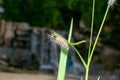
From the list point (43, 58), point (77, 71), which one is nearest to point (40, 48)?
point (43, 58)

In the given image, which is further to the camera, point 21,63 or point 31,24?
point 31,24

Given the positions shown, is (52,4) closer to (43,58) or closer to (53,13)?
(53,13)

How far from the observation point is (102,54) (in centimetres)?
1623

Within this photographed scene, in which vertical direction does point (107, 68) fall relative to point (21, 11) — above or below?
below

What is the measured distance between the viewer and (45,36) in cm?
1537

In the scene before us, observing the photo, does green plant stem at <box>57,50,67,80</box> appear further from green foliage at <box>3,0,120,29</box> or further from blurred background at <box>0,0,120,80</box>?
green foliage at <box>3,0,120,29</box>

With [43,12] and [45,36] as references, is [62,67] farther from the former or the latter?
[43,12]

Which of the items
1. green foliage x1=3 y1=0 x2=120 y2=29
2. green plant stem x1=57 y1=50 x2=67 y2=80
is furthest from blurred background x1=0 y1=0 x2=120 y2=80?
green plant stem x1=57 y1=50 x2=67 y2=80

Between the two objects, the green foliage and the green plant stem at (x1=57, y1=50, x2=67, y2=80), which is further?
the green foliage

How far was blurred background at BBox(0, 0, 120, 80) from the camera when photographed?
14.7 meters

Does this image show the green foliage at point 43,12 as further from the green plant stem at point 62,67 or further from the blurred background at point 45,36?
the green plant stem at point 62,67

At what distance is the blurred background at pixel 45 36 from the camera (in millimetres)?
14688

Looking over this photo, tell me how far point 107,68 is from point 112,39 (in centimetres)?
187

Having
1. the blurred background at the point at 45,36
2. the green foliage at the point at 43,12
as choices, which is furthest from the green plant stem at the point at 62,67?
the green foliage at the point at 43,12
